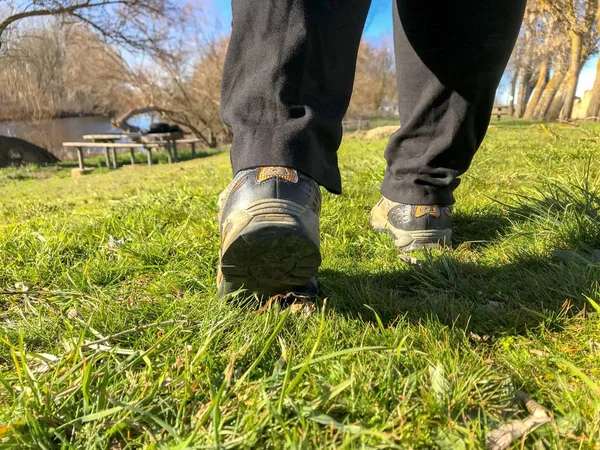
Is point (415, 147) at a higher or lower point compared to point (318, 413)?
higher

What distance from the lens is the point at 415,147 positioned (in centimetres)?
168

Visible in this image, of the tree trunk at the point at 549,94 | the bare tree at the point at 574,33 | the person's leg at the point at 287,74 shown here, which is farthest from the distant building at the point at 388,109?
the person's leg at the point at 287,74

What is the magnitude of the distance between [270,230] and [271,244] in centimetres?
3

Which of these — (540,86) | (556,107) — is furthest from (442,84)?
(540,86)

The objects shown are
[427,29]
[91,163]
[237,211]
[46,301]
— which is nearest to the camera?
[237,211]

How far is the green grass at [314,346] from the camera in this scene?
2.17 feet

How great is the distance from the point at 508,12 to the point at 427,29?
0.25 meters

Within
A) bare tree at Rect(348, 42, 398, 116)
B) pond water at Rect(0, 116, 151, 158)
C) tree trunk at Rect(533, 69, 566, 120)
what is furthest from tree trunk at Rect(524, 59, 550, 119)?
pond water at Rect(0, 116, 151, 158)

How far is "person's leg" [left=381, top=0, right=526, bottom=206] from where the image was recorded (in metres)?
1.35

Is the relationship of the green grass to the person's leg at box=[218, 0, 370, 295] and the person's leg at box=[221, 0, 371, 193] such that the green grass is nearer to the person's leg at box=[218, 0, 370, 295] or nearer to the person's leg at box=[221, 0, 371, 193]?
the person's leg at box=[218, 0, 370, 295]

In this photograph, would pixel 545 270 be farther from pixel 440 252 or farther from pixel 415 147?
pixel 415 147

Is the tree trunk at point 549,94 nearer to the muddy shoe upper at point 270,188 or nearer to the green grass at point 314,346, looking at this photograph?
the green grass at point 314,346

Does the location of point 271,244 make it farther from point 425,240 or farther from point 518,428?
point 425,240

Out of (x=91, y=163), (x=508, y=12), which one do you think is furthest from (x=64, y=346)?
(x=91, y=163)
